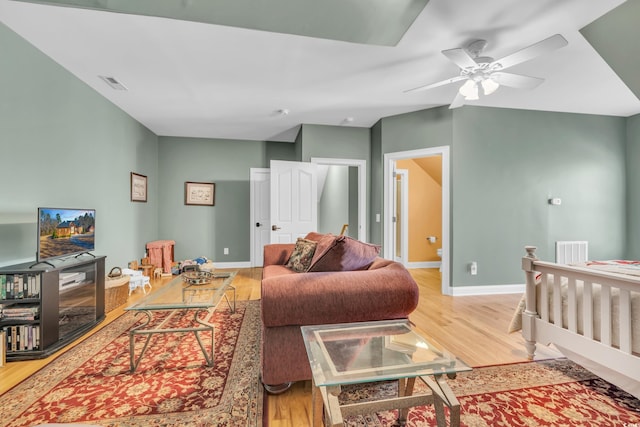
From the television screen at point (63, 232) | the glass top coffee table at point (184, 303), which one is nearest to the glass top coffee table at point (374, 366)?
the glass top coffee table at point (184, 303)

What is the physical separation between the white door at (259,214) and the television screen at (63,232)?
9.40 ft

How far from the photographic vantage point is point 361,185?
4586mm

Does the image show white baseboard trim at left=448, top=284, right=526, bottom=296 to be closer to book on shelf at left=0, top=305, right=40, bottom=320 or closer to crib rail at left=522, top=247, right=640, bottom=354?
crib rail at left=522, top=247, right=640, bottom=354

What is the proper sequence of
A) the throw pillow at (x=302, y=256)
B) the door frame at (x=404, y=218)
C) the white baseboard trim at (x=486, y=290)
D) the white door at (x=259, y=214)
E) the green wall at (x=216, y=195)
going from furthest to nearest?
the door frame at (x=404, y=218) < the white door at (x=259, y=214) < the green wall at (x=216, y=195) < the white baseboard trim at (x=486, y=290) < the throw pillow at (x=302, y=256)

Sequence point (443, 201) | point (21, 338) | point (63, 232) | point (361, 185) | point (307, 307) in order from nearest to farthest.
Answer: point (307, 307), point (21, 338), point (63, 232), point (443, 201), point (361, 185)

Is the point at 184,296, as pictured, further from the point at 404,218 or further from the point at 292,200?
the point at 404,218

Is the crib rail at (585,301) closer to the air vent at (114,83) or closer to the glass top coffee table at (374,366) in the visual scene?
the glass top coffee table at (374,366)

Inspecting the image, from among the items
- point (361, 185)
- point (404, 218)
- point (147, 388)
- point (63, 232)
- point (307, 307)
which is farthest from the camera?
point (404, 218)

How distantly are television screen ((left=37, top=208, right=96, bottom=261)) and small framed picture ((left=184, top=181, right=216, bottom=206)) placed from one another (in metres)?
2.55

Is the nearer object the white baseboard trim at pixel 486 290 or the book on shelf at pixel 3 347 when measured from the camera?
the book on shelf at pixel 3 347

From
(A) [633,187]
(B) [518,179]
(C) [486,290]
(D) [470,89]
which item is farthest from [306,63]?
(A) [633,187]

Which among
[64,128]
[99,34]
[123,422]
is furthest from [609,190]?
[64,128]

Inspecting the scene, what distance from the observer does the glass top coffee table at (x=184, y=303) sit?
72.3 inches

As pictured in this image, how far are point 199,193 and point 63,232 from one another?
303 centimetres
